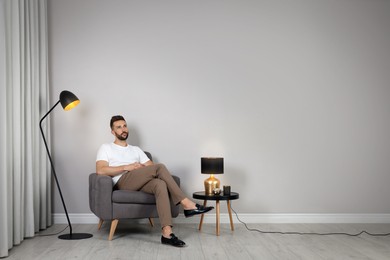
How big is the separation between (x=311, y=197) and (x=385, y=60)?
1780 mm

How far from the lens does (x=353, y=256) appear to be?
3.82 meters

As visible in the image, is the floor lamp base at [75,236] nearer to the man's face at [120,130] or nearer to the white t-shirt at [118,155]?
the white t-shirt at [118,155]

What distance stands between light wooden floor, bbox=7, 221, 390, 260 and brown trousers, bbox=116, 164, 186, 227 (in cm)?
36

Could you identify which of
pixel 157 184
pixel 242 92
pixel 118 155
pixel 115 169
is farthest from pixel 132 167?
pixel 242 92

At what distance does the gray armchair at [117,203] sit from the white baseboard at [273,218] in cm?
88

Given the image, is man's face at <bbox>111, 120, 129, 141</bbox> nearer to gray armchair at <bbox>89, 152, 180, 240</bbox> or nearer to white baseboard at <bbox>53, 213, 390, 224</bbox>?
gray armchair at <bbox>89, 152, 180, 240</bbox>

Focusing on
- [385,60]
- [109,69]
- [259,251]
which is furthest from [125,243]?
[385,60]

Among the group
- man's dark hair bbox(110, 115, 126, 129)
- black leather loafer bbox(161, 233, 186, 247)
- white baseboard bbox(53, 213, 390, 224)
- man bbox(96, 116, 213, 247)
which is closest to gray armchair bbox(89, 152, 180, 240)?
man bbox(96, 116, 213, 247)

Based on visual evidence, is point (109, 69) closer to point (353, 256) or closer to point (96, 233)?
point (96, 233)

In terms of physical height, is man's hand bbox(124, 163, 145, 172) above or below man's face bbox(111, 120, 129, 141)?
below

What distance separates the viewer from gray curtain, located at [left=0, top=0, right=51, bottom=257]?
3842mm

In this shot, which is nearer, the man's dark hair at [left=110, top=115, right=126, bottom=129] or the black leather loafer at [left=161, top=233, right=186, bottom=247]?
the black leather loafer at [left=161, top=233, right=186, bottom=247]

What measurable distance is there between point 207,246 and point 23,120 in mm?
1969

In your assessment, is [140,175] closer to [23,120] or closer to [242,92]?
[23,120]
